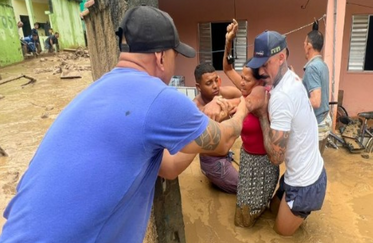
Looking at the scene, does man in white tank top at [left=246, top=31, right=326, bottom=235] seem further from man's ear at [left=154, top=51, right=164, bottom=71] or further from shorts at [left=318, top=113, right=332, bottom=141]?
shorts at [left=318, top=113, right=332, bottom=141]

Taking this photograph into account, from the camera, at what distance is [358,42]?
6.48 metres

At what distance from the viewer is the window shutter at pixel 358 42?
6.32 meters

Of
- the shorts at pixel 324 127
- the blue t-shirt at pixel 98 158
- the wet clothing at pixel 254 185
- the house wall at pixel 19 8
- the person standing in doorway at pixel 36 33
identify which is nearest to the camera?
the blue t-shirt at pixel 98 158

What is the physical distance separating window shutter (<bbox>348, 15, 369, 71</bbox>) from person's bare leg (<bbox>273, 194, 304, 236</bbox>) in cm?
494

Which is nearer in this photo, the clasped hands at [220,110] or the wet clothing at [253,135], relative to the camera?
the clasped hands at [220,110]

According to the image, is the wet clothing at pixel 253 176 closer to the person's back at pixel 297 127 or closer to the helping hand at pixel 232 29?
the person's back at pixel 297 127

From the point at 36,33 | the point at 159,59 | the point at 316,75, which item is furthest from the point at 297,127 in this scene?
the point at 36,33

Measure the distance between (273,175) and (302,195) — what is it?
1.34 ft

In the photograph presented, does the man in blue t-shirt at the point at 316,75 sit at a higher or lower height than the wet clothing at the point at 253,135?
higher

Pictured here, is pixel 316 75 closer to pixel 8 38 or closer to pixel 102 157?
pixel 102 157

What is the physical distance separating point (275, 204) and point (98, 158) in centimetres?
268

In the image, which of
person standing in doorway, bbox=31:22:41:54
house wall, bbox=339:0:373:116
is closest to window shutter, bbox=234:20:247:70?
house wall, bbox=339:0:373:116

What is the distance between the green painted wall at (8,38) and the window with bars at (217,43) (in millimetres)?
13381

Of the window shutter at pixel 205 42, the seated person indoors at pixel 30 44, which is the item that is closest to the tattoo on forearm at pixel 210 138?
the window shutter at pixel 205 42
